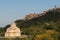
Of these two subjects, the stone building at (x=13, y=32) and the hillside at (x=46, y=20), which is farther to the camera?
the hillside at (x=46, y=20)

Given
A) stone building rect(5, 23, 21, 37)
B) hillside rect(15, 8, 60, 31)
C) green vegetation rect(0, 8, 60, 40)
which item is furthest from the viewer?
hillside rect(15, 8, 60, 31)

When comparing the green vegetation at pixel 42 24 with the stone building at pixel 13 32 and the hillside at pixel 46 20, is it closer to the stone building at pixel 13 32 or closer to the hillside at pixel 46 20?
the hillside at pixel 46 20

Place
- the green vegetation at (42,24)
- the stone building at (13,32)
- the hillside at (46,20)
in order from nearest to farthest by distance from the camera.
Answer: the green vegetation at (42,24) → the stone building at (13,32) → the hillside at (46,20)

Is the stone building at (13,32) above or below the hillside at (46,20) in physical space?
below

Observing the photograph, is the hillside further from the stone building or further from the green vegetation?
the stone building

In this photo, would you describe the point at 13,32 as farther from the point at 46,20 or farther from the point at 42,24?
the point at 46,20

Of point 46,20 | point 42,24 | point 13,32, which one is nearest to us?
point 13,32

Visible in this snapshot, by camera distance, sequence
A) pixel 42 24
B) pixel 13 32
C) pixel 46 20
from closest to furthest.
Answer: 1. pixel 13 32
2. pixel 42 24
3. pixel 46 20

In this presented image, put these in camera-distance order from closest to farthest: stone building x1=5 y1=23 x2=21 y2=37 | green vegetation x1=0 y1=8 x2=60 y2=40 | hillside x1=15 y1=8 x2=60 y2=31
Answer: green vegetation x1=0 y1=8 x2=60 y2=40
stone building x1=5 y1=23 x2=21 y2=37
hillside x1=15 y1=8 x2=60 y2=31

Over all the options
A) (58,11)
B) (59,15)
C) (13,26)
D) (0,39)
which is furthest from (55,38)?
(58,11)

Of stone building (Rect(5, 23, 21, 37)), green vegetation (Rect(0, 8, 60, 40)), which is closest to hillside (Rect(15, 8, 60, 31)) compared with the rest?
green vegetation (Rect(0, 8, 60, 40))

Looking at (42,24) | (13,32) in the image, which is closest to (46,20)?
(42,24)

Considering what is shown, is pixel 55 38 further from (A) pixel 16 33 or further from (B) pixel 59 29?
(A) pixel 16 33

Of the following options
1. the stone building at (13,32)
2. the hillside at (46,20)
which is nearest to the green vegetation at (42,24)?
the hillside at (46,20)
